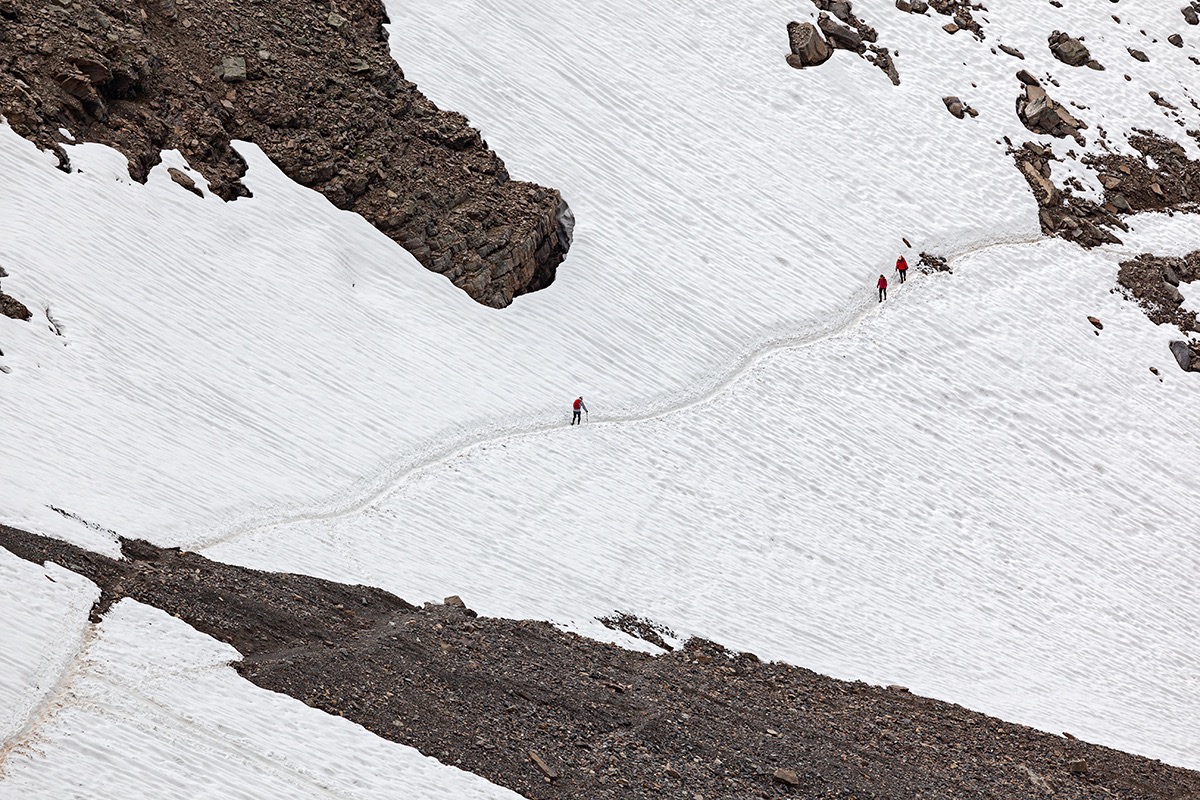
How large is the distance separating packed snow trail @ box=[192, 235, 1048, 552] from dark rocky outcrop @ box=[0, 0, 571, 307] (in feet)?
19.7

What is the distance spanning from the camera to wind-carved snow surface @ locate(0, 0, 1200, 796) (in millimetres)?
25344

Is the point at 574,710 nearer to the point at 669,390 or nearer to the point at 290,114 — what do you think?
the point at 669,390

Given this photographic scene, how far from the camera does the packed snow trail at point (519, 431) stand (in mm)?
24703

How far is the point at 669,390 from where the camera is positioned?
35531 millimetres

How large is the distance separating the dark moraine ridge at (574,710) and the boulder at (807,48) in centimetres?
3350

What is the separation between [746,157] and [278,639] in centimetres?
3175

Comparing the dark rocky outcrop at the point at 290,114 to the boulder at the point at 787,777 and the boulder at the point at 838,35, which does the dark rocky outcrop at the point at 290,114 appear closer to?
the boulder at the point at 838,35

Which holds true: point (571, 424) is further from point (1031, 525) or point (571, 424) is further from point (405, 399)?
point (1031, 525)

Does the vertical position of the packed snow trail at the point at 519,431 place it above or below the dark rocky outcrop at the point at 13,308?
below

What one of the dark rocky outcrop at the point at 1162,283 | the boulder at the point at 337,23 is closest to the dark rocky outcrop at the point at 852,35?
the dark rocky outcrop at the point at 1162,283

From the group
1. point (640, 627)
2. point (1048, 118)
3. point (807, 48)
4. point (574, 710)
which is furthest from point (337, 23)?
point (1048, 118)

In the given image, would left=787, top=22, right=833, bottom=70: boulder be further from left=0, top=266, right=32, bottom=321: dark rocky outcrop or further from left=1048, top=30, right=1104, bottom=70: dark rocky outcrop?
left=0, top=266, right=32, bottom=321: dark rocky outcrop

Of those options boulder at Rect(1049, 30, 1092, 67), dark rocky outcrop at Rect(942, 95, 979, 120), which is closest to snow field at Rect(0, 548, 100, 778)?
dark rocky outcrop at Rect(942, 95, 979, 120)

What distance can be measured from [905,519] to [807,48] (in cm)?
2501
